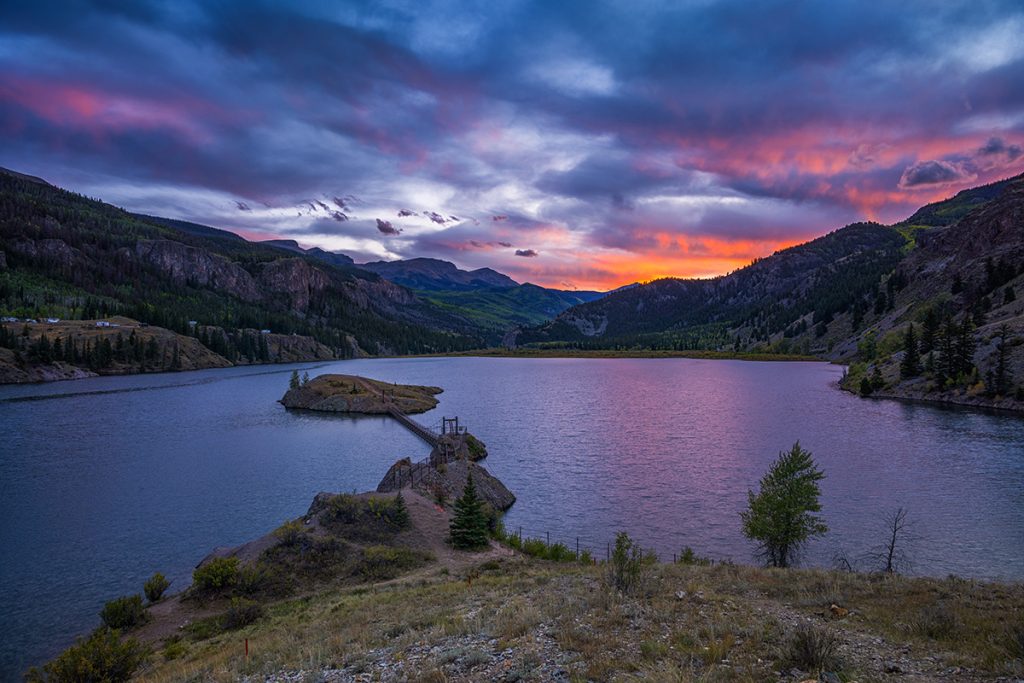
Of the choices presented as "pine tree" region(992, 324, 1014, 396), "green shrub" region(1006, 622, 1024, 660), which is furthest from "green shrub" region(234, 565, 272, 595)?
"pine tree" region(992, 324, 1014, 396)

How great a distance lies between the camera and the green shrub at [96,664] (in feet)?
62.2

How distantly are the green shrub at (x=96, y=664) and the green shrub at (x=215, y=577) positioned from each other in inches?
310

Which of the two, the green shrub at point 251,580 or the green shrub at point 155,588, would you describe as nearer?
the green shrub at point 251,580

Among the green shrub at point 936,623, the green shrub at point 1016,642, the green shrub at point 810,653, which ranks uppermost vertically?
the green shrub at point 1016,642

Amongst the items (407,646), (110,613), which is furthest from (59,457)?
(407,646)

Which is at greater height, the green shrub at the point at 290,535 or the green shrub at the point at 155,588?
the green shrub at the point at 290,535

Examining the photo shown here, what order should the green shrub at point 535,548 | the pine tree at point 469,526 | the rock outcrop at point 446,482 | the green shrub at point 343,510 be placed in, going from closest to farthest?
the green shrub at point 535,548 < the pine tree at point 469,526 < the green shrub at point 343,510 < the rock outcrop at point 446,482

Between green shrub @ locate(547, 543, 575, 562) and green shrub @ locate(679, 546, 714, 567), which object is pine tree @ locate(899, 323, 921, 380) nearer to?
green shrub @ locate(679, 546, 714, 567)

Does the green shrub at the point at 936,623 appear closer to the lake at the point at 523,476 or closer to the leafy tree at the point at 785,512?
the leafy tree at the point at 785,512

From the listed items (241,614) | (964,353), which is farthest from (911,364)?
(241,614)

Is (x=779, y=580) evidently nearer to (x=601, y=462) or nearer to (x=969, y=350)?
(x=601, y=462)

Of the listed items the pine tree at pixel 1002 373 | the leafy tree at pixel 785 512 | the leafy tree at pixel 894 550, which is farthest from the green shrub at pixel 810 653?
the pine tree at pixel 1002 373

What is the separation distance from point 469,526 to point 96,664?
21694mm

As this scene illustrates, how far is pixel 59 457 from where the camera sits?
63.2 m
